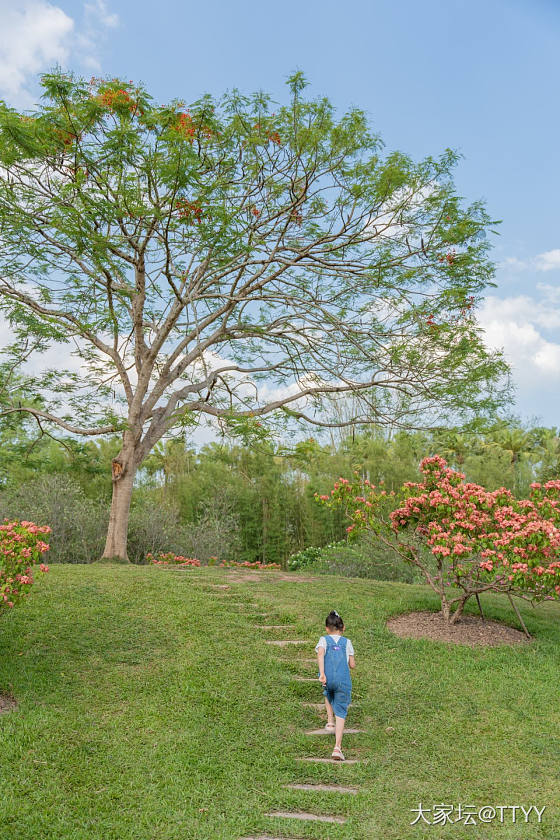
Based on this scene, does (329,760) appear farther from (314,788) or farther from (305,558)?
(305,558)

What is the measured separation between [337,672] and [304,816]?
1102 mm

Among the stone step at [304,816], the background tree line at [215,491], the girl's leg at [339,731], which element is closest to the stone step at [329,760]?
the girl's leg at [339,731]

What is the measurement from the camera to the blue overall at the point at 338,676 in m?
4.88

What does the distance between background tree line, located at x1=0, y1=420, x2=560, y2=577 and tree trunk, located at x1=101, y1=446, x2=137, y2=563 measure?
1.35 meters

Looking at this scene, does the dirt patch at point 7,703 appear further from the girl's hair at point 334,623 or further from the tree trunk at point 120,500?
the tree trunk at point 120,500

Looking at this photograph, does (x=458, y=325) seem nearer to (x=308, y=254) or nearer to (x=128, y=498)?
(x=308, y=254)

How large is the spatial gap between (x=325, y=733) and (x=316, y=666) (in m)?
1.36

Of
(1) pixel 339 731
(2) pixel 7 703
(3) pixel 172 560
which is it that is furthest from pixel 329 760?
(3) pixel 172 560

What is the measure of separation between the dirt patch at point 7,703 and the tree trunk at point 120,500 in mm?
6467

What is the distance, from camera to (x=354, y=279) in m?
11.3

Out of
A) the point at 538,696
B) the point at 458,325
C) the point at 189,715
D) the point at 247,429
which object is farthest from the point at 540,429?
the point at 189,715

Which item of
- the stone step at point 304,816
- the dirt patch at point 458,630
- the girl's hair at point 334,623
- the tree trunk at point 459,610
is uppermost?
the girl's hair at point 334,623

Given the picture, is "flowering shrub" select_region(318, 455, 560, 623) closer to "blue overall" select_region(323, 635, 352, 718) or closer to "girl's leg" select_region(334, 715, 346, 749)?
"blue overall" select_region(323, 635, 352, 718)

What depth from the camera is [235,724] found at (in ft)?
17.3
